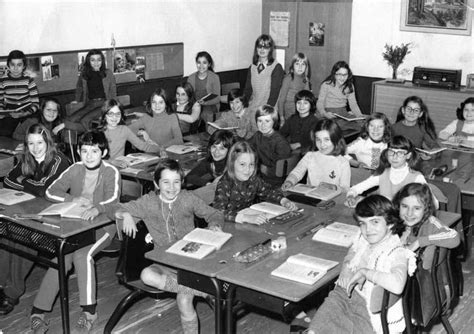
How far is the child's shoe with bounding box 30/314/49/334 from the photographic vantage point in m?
4.40

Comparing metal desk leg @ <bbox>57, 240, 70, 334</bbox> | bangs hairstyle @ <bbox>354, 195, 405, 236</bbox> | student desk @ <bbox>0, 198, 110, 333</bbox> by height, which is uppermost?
bangs hairstyle @ <bbox>354, 195, 405, 236</bbox>

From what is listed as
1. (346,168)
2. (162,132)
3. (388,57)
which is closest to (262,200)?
(346,168)

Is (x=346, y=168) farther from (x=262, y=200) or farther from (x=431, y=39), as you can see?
(x=431, y=39)

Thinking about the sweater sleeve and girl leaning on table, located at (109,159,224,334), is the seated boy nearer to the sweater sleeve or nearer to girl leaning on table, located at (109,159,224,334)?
girl leaning on table, located at (109,159,224,334)

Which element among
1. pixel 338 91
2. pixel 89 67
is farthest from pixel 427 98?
pixel 89 67

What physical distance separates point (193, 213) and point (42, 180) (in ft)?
3.91

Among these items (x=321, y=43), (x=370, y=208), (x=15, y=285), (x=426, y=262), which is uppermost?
(x=321, y=43)

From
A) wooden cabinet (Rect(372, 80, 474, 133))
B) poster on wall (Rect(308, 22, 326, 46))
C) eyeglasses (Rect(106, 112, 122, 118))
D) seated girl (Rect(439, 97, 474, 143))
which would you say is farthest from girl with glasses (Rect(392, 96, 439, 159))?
poster on wall (Rect(308, 22, 326, 46))

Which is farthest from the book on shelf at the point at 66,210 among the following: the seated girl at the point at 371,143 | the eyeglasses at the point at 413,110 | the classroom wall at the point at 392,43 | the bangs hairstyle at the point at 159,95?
the classroom wall at the point at 392,43

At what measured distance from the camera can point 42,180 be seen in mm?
4910

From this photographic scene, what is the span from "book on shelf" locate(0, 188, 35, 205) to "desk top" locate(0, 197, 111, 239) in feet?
0.21

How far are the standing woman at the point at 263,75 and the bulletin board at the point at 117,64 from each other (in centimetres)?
145

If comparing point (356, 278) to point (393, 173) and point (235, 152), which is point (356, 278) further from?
point (393, 173)

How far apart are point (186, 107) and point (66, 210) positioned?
3287 mm
